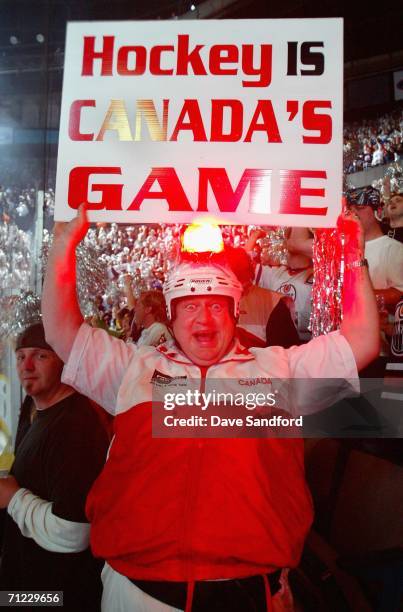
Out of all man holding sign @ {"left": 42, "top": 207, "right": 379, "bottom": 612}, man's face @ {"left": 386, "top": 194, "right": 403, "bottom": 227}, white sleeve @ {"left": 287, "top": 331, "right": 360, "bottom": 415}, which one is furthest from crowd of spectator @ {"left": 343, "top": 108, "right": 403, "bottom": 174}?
white sleeve @ {"left": 287, "top": 331, "right": 360, "bottom": 415}

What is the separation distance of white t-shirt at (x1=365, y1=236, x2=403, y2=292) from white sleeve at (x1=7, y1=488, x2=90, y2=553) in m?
Result: 1.19

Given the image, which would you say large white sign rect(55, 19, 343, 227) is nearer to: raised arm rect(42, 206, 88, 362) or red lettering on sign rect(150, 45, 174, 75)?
red lettering on sign rect(150, 45, 174, 75)

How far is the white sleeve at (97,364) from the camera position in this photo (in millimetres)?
1559

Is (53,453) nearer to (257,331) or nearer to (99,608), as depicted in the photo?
(99,608)

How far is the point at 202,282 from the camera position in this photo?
151 cm

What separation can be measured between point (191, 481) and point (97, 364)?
44 cm

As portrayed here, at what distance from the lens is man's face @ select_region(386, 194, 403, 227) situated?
1698mm

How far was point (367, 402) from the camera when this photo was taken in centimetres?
162

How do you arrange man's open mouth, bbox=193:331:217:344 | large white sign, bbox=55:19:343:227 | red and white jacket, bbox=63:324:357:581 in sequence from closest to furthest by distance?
red and white jacket, bbox=63:324:357:581, man's open mouth, bbox=193:331:217:344, large white sign, bbox=55:19:343:227

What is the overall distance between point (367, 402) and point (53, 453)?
998 mm

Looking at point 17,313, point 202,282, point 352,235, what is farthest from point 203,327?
point 17,313

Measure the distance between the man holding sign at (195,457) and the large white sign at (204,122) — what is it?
6.0 inches

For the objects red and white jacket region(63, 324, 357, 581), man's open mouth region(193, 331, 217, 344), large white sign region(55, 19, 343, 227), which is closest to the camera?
red and white jacket region(63, 324, 357, 581)

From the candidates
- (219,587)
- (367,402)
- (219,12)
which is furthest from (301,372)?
(219,12)
